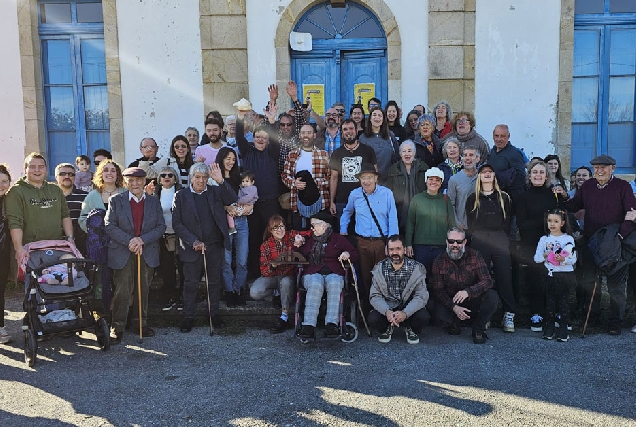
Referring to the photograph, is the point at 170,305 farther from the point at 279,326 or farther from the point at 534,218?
the point at 534,218

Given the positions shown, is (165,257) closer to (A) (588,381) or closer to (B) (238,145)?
(B) (238,145)

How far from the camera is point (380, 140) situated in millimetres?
6387

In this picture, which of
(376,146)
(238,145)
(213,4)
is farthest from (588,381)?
(213,4)

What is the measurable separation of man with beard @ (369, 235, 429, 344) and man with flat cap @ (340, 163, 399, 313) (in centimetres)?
31

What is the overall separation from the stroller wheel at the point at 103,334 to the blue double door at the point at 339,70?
200 inches

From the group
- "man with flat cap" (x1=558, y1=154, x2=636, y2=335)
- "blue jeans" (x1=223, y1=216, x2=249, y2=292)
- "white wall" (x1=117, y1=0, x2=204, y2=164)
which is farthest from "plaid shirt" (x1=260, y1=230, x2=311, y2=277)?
"white wall" (x1=117, y1=0, x2=204, y2=164)

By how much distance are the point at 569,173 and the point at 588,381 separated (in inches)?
197

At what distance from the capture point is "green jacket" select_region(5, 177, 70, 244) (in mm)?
5074

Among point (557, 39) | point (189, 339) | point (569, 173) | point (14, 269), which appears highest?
point (557, 39)

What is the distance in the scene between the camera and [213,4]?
8.33 meters

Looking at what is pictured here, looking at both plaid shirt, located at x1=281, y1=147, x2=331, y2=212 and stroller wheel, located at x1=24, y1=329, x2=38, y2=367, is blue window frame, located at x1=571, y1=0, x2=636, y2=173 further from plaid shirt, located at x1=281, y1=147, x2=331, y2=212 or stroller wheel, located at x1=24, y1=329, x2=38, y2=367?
stroller wheel, located at x1=24, y1=329, x2=38, y2=367

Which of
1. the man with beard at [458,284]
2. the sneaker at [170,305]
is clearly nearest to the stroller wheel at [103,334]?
the sneaker at [170,305]

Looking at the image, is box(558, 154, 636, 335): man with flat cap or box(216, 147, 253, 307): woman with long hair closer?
box(558, 154, 636, 335): man with flat cap

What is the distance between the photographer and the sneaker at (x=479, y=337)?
5.12 metres
